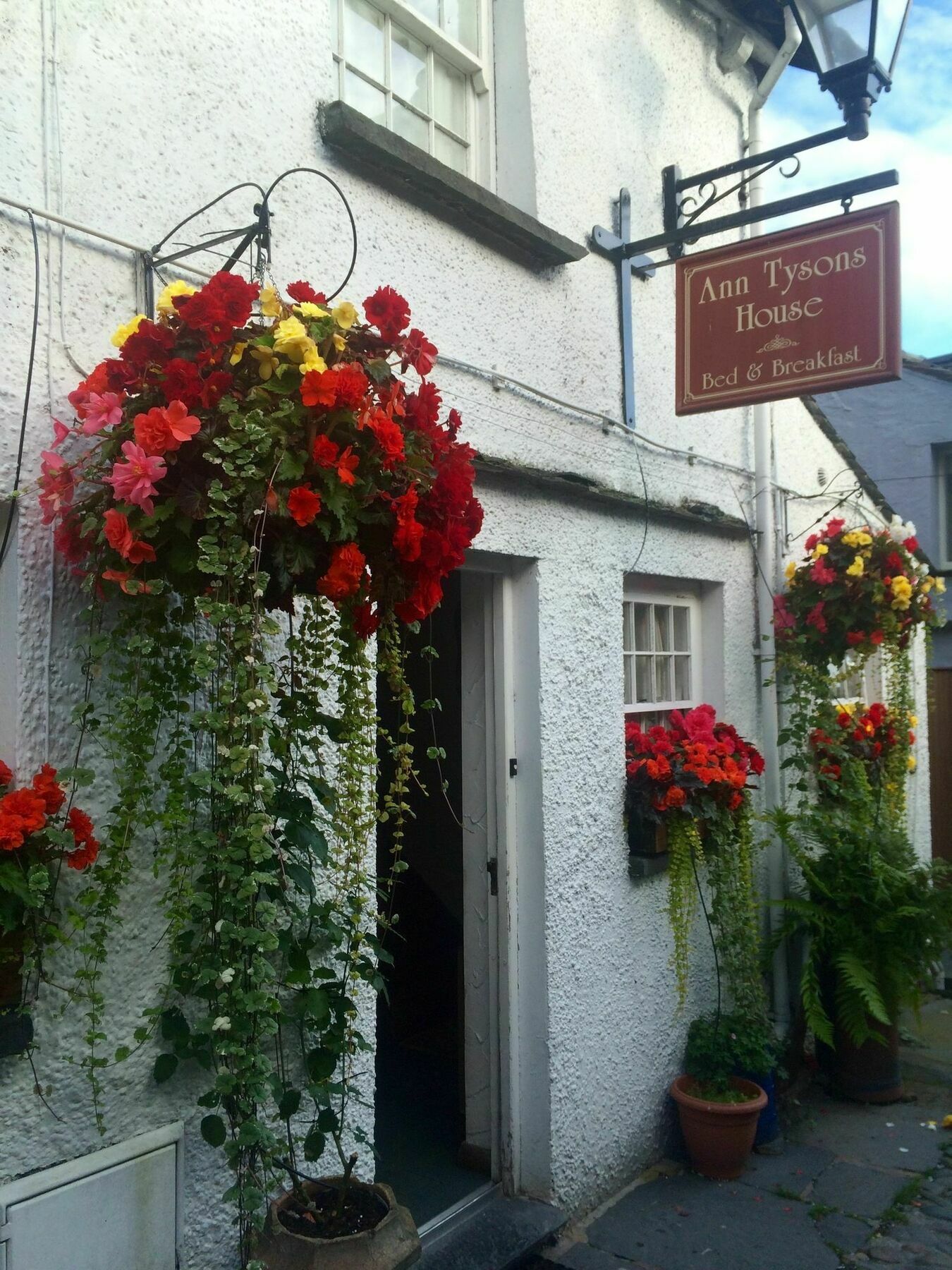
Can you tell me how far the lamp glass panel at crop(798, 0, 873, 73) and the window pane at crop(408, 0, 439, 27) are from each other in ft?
4.95

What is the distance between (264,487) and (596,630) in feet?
8.70

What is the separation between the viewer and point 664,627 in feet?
18.7

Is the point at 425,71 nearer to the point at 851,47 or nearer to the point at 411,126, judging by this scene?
the point at 411,126

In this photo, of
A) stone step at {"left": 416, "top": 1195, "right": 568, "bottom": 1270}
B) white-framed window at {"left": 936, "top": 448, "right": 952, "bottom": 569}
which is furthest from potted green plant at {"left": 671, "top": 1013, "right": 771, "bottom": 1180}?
white-framed window at {"left": 936, "top": 448, "right": 952, "bottom": 569}

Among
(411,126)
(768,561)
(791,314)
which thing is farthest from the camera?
(768,561)

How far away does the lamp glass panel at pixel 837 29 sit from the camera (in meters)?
4.43

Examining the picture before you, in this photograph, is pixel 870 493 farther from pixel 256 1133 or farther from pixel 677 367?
pixel 256 1133

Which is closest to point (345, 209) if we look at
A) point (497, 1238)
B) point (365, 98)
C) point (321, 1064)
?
point (365, 98)

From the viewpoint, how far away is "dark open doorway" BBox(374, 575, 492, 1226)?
5.00 m

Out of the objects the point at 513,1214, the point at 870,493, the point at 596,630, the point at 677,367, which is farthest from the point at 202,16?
the point at 870,493

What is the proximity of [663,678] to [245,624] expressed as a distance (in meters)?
3.61

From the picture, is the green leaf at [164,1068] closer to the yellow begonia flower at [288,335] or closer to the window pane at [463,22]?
the yellow begonia flower at [288,335]

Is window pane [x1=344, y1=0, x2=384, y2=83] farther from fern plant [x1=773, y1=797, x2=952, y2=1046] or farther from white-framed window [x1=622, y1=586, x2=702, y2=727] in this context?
fern plant [x1=773, y1=797, x2=952, y2=1046]

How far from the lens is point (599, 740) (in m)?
4.74
